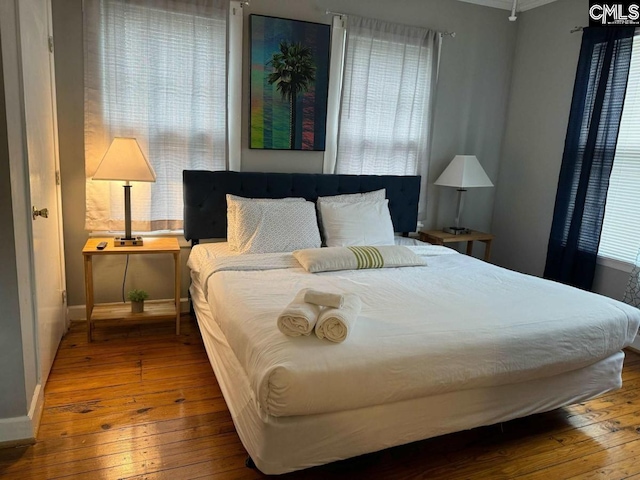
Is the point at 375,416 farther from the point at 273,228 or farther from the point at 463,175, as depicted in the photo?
the point at 463,175

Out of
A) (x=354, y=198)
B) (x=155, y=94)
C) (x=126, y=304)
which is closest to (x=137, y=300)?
(x=126, y=304)

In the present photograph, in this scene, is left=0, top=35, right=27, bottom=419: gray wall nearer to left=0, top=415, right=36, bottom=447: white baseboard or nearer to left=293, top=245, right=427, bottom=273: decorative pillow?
left=0, top=415, right=36, bottom=447: white baseboard

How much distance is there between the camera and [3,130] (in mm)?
1805

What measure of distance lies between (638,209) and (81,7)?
4.15 metres

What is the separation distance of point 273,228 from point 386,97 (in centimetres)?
162

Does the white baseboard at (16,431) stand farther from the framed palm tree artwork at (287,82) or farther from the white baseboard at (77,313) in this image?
the framed palm tree artwork at (287,82)

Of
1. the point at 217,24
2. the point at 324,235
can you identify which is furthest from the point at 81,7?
the point at 324,235

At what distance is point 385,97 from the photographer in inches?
152

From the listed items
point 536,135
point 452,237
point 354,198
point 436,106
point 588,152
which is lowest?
point 452,237

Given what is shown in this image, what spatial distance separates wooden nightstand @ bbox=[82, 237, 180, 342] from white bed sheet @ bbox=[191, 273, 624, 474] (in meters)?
0.88

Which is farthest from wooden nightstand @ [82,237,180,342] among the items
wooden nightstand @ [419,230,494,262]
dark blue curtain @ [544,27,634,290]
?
dark blue curtain @ [544,27,634,290]

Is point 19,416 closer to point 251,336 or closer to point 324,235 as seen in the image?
point 251,336

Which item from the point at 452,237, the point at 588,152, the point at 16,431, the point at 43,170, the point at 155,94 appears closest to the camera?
the point at 16,431

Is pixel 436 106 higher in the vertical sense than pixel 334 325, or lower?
higher
